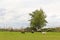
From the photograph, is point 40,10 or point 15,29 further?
point 40,10

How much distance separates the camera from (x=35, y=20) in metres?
84.8

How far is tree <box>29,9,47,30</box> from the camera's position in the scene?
274ft

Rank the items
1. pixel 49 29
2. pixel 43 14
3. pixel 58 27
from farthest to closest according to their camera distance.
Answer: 1. pixel 43 14
2. pixel 58 27
3. pixel 49 29

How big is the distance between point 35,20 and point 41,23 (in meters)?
3.18

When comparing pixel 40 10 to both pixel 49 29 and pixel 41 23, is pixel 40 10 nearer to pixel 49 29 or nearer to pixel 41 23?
pixel 41 23

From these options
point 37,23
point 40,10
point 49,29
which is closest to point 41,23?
point 37,23

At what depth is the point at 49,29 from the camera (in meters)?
69.4

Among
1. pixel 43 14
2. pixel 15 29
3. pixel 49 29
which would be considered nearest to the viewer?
pixel 15 29

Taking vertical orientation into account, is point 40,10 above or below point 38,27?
above

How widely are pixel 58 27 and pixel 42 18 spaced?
1433 cm

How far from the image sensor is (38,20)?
8475cm

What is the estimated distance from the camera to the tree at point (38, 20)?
274ft

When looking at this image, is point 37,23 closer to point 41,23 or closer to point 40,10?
point 41,23

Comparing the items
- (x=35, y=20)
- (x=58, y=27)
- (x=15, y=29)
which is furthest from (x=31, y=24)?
(x=15, y=29)
